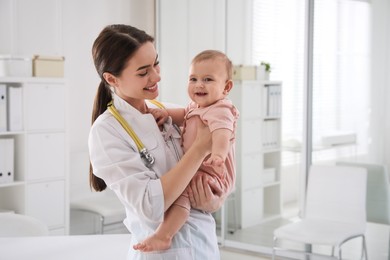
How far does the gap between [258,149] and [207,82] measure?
3400 millimetres

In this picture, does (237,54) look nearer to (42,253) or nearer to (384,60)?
(384,60)

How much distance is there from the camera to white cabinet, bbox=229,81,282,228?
5055 millimetres

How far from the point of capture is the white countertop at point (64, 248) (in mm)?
2160

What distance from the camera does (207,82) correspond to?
181 cm

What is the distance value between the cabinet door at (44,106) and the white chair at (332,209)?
6.16ft

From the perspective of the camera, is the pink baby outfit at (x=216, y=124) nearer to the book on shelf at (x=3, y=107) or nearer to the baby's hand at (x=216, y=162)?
the baby's hand at (x=216, y=162)

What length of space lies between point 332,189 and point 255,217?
1.25 meters

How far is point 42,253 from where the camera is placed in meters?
2.21

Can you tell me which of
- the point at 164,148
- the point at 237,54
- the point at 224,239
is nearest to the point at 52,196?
the point at 224,239

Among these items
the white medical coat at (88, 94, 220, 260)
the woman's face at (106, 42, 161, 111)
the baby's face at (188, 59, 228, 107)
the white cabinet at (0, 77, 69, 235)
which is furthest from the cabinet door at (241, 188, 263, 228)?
the woman's face at (106, 42, 161, 111)

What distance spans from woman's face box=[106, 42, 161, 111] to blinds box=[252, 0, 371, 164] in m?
3.22

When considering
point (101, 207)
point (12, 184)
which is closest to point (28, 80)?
point (12, 184)

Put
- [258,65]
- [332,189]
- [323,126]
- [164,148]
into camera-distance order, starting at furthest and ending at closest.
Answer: [258,65], [323,126], [332,189], [164,148]

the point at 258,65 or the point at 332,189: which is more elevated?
the point at 258,65
